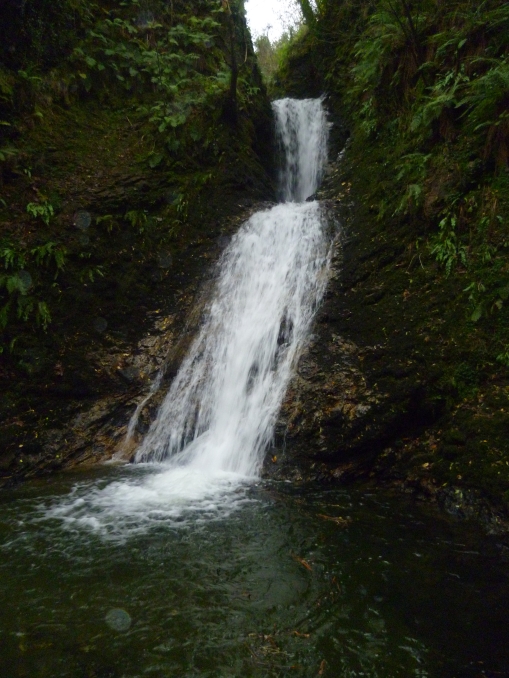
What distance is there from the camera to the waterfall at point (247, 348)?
20.2ft

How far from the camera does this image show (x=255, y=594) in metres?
3.23

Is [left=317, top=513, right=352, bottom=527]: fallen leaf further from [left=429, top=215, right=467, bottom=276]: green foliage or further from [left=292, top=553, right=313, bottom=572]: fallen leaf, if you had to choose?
[left=429, top=215, right=467, bottom=276]: green foliage

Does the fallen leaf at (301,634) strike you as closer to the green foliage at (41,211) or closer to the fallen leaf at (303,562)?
the fallen leaf at (303,562)

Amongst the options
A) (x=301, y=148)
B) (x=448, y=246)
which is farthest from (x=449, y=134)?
(x=301, y=148)

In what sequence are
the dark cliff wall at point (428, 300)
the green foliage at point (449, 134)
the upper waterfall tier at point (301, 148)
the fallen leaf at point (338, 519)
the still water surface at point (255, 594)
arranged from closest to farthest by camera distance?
the still water surface at point (255, 594)
the fallen leaf at point (338, 519)
the dark cliff wall at point (428, 300)
the green foliage at point (449, 134)
the upper waterfall tier at point (301, 148)

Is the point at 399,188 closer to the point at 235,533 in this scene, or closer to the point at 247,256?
the point at 247,256

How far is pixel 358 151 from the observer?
9.20 meters

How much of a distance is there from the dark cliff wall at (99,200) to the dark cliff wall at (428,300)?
303cm

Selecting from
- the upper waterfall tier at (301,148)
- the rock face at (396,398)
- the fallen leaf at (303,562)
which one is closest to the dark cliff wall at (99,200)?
the upper waterfall tier at (301,148)

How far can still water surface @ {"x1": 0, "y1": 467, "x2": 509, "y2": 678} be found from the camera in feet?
8.43

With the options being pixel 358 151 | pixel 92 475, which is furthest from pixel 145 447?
pixel 358 151

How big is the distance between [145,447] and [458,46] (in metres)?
7.21

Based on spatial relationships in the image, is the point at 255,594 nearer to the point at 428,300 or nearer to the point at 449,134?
the point at 428,300

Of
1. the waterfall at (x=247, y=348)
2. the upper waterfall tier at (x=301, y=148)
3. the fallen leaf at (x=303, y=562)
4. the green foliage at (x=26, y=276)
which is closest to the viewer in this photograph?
the fallen leaf at (x=303, y=562)
